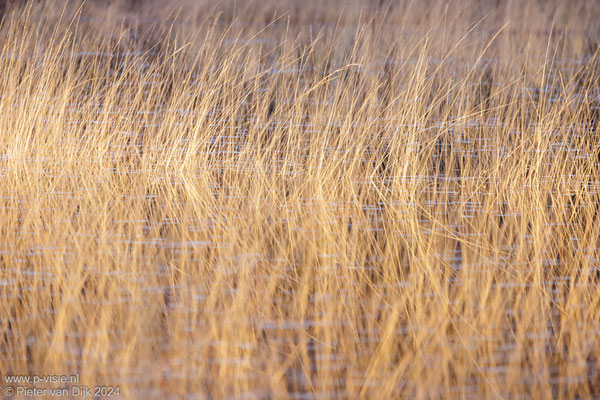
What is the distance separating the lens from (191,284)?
6.95 ft

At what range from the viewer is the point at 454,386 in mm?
1521

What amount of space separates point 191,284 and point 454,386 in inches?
32.6

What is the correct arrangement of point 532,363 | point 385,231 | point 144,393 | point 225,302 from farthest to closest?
1. point 385,231
2. point 225,302
3. point 532,363
4. point 144,393

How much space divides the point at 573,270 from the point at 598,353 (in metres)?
0.59

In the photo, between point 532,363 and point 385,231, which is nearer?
point 532,363

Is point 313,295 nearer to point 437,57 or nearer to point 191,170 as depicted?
point 191,170

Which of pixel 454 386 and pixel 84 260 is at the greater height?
pixel 454 386

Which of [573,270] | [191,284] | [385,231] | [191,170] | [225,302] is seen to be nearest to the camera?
[225,302]

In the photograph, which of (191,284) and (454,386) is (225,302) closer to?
(191,284)

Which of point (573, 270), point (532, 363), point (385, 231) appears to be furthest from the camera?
point (385, 231)

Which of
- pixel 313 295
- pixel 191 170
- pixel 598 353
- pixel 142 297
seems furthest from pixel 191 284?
pixel 191 170

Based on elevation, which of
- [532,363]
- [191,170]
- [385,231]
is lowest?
[191,170]

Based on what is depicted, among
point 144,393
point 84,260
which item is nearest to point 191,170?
point 84,260

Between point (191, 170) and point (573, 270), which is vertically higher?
point (573, 270)
